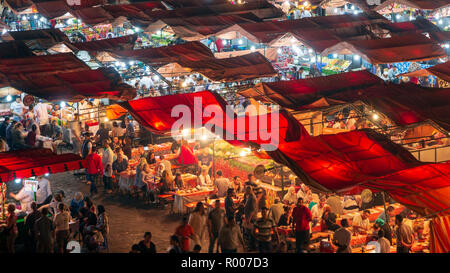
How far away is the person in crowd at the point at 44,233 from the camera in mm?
12188

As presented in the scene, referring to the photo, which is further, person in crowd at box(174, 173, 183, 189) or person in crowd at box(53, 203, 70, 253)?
person in crowd at box(174, 173, 183, 189)

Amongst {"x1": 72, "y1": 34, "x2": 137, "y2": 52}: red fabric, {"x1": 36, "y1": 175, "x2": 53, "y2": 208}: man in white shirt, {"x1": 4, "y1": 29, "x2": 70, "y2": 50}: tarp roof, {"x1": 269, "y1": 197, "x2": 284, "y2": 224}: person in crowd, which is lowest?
{"x1": 269, "y1": 197, "x2": 284, "y2": 224}: person in crowd

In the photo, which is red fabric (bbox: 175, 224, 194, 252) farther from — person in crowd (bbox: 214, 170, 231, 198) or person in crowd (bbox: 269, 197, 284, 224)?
person in crowd (bbox: 214, 170, 231, 198)

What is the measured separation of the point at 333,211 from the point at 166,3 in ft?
68.9

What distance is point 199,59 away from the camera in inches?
860

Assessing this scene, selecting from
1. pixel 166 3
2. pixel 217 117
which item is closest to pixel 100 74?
pixel 217 117

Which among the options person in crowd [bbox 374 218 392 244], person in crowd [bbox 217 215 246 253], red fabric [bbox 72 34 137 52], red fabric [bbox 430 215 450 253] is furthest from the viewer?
red fabric [bbox 72 34 137 52]

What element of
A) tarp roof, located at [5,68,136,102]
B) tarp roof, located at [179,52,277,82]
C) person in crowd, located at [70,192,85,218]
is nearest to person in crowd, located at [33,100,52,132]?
tarp roof, located at [5,68,136,102]

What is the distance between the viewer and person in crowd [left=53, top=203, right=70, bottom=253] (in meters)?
12.6

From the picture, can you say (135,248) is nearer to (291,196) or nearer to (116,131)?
(291,196)

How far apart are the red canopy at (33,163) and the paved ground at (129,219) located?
1.93m

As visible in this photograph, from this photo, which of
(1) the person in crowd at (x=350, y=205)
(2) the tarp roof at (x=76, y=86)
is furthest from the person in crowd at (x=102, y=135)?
(1) the person in crowd at (x=350, y=205)

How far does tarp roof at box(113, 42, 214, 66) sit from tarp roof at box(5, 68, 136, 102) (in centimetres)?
230

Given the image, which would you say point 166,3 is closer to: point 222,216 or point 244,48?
point 244,48
